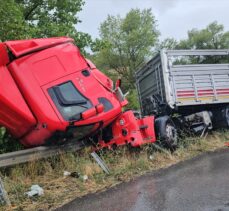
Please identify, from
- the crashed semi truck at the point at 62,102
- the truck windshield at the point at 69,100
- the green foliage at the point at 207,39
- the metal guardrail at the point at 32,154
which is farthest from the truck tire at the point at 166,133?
the green foliage at the point at 207,39

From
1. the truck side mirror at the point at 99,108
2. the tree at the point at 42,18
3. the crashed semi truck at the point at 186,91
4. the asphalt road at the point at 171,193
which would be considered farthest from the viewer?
the tree at the point at 42,18

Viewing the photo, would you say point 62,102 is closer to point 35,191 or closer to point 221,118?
point 35,191

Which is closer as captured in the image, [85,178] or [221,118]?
[85,178]

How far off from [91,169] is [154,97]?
3.76 metres

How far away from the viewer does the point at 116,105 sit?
8.00m

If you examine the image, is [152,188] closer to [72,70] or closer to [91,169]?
[91,169]

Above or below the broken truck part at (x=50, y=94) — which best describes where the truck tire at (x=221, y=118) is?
below

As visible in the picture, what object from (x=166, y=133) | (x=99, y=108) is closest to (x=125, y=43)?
(x=166, y=133)

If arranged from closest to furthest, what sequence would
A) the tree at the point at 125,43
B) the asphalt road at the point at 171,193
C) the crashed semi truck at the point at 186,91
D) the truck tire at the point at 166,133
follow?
the asphalt road at the point at 171,193 < the truck tire at the point at 166,133 < the crashed semi truck at the point at 186,91 < the tree at the point at 125,43

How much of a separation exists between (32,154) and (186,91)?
15.0ft

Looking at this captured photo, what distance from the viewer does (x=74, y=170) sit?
7539mm

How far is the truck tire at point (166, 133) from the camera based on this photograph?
9.09m

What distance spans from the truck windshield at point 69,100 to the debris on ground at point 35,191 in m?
1.21

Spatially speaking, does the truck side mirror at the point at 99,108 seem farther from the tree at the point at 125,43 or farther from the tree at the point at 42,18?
the tree at the point at 125,43
